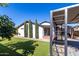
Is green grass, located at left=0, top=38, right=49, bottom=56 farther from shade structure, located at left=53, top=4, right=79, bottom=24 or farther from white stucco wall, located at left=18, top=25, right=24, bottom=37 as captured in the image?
shade structure, located at left=53, top=4, right=79, bottom=24

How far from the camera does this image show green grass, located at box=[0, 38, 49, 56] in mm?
6223

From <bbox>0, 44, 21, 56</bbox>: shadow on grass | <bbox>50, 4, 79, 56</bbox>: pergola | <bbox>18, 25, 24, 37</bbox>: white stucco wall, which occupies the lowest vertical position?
<bbox>0, 44, 21, 56</bbox>: shadow on grass

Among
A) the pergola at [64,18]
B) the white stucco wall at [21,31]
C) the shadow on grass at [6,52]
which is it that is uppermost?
the pergola at [64,18]

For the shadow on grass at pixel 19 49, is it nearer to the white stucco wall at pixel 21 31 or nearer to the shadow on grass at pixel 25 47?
the shadow on grass at pixel 25 47

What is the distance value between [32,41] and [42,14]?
44 centimetres

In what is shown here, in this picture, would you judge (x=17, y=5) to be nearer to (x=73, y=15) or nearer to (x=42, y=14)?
(x=42, y=14)

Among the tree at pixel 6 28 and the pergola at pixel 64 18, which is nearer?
the pergola at pixel 64 18

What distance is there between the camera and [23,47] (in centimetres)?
625

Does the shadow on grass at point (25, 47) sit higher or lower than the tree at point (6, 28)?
lower

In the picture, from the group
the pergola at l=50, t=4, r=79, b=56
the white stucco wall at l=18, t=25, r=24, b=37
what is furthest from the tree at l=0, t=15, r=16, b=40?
the pergola at l=50, t=4, r=79, b=56

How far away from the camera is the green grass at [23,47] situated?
6223 mm

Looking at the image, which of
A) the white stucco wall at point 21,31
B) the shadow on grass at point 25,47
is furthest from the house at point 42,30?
the shadow on grass at point 25,47

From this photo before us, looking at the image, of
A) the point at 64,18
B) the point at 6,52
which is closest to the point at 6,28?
the point at 6,52

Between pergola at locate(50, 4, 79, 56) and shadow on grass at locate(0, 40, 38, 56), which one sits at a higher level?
pergola at locate(50, 4, 79, 56)
